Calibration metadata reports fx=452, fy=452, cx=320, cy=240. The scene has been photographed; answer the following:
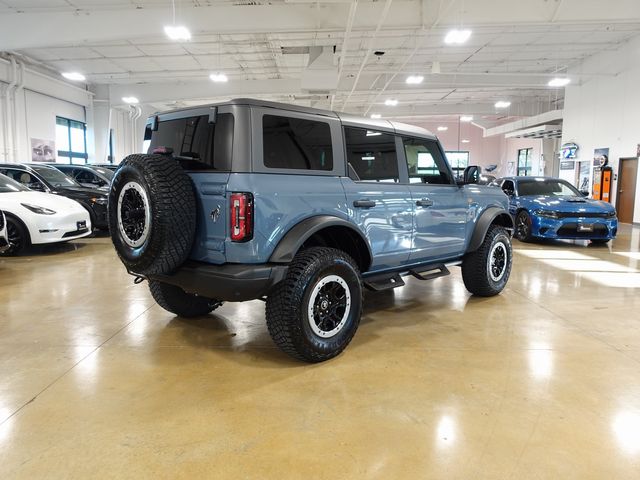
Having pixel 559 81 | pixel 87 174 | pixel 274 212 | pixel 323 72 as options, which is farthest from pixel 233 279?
pixel 559 81

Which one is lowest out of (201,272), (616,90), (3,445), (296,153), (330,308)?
(3,445)

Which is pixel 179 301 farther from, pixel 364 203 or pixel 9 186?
pixel 9 186

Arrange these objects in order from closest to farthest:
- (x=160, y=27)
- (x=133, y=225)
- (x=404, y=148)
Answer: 1. (x=133, y=225)
2. (x=404, y=148)
3. (x=160, y=27)

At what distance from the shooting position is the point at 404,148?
4016 mm

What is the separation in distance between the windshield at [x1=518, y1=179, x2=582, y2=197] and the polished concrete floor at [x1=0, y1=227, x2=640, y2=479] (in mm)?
5332

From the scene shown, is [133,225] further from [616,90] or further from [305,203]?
[616,90]

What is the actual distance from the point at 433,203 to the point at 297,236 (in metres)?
1.72

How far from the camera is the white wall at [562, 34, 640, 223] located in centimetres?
1355

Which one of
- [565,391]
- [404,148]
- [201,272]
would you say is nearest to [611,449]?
[565,391]

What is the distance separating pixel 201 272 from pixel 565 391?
238cm

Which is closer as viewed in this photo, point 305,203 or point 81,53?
point 305,203

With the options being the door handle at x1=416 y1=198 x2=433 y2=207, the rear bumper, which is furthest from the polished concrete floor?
the door handle at x1=416 y1=198 x2=433 y2=207

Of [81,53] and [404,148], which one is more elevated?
[81,53]

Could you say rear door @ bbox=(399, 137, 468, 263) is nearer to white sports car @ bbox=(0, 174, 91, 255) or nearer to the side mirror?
the side mirror
